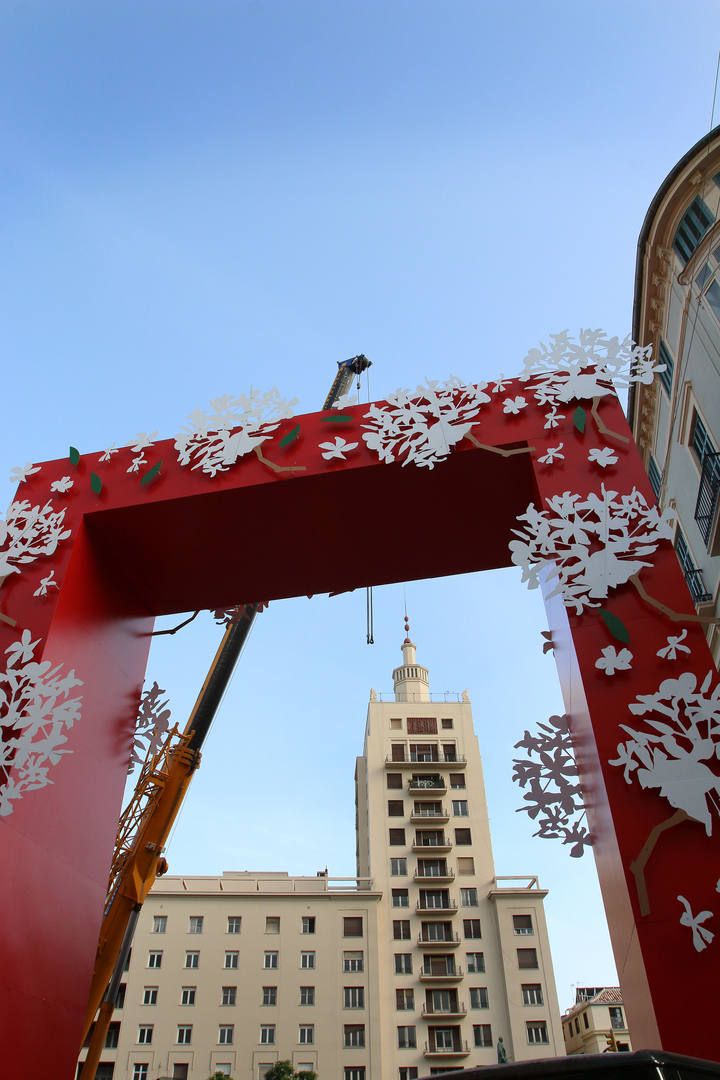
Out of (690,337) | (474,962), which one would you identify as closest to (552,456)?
(690,337)

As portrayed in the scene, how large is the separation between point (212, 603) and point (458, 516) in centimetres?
313

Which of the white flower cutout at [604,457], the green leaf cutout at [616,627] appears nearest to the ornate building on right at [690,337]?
the white flower cutout at [604,457]

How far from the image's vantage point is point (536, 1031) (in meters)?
37.7

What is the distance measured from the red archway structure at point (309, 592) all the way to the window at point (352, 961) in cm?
3431

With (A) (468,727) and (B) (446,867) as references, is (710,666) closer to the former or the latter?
(B) (446,867)

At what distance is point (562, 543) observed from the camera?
711cm

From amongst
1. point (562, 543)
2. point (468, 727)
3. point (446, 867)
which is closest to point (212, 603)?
point (562, 543)

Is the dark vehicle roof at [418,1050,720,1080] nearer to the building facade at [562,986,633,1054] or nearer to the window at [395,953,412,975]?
the window at [395,953,412,975]

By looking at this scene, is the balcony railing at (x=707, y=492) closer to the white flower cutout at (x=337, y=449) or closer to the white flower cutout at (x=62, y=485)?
the white flower cutout at (x=337, y=449)

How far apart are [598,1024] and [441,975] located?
56.9 ft

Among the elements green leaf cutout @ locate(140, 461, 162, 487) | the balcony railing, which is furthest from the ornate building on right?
green leaf cutout @ locate(140, 461, 162, 487)

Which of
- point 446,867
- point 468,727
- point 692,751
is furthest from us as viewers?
point 468,727

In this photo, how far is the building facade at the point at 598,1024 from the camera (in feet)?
162

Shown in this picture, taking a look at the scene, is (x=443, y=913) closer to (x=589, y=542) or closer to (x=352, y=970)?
(x=352, y=970)
